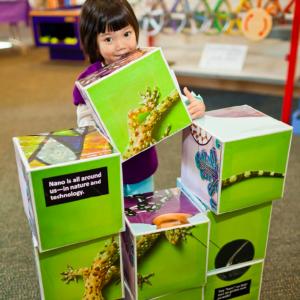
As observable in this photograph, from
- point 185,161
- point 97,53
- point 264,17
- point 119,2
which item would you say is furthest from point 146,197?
point 264,17

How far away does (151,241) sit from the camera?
0.98 meters

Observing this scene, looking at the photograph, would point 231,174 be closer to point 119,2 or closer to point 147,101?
point 147,101

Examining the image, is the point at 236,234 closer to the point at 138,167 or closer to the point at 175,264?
the point at 175,264

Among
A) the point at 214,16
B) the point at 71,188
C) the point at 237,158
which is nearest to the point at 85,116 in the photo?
the point at 71,188

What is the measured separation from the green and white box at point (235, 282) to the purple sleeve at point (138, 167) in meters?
0.34

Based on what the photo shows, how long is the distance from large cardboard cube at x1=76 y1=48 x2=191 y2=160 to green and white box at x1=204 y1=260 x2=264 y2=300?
1.45 ft

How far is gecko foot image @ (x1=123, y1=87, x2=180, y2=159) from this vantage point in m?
0.96

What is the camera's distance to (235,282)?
1.18m

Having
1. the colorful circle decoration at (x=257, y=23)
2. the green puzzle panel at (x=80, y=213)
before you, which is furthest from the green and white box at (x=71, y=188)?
the colorful circle decoration at (x=257, y=23)

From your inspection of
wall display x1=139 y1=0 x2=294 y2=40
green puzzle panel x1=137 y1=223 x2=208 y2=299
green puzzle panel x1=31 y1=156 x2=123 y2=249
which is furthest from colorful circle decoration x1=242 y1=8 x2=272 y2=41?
green puzzle panel x1=31 y1=156 x2=123 y2=249

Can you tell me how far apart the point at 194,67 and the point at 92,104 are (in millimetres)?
2257

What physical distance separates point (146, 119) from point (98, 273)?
39cm

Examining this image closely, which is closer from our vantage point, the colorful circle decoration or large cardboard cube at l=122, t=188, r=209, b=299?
large cardboard cube at l=122, t=188, r=209, b=299

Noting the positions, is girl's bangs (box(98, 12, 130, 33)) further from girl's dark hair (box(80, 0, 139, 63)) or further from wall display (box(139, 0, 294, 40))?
wall display (box(139, 0, 294, 40))
